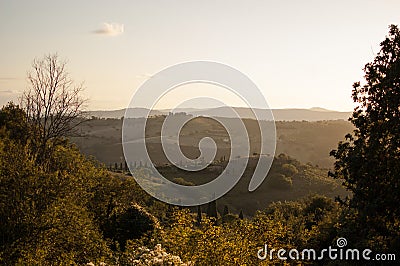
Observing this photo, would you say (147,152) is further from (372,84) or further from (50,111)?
(372,84)

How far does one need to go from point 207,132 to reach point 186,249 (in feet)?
459

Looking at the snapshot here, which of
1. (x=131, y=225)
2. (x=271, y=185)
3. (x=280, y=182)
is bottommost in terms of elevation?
(x=271, y=185)

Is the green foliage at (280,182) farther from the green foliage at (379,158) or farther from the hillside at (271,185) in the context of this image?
the green foliage at (379,158)

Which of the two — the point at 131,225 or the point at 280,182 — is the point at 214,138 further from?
the point at 131,225

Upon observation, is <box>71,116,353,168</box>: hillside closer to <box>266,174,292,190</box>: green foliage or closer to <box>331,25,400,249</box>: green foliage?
<box>266,174,292,190</box>: green foliage

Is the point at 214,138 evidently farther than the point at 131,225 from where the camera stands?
Yes

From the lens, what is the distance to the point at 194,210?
58375mm

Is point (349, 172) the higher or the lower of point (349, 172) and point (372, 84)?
the lower

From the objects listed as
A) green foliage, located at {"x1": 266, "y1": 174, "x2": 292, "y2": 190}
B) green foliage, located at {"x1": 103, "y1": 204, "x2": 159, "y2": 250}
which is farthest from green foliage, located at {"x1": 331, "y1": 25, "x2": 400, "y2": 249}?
green foliage, located at {"x1": 266, "y1": 174, "x2": 292, "y2": 190}

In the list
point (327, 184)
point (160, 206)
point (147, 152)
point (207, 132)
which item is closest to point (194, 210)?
point (160, 206)

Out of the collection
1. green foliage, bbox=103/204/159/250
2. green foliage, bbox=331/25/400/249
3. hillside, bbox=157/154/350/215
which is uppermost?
green foliage, bbox=331/25/400/249

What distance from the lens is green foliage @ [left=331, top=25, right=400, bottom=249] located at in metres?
16.2

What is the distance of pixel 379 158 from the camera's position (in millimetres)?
16391

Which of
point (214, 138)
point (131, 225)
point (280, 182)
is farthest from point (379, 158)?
point (214, 138)
